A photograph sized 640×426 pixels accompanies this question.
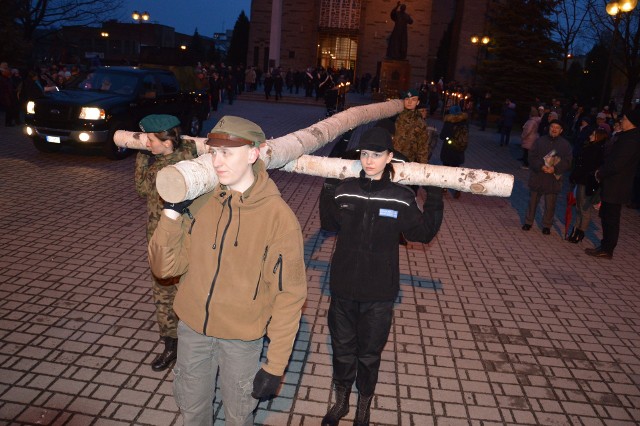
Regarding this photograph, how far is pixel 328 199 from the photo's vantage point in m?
3.66

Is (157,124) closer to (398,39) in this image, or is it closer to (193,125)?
(193,125)

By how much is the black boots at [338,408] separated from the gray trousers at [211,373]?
100cm

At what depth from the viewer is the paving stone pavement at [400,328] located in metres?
3.97

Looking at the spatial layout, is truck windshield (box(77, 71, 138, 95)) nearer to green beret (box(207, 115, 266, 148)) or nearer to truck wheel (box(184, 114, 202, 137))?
truck wheel (box(184, 114, 202, 137))

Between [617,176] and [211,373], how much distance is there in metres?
7.05

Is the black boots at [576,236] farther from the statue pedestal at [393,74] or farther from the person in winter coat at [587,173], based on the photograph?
the statue pedestal at [393,74]

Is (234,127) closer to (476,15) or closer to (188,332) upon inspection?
(188,332)

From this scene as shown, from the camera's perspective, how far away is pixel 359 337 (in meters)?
3.65

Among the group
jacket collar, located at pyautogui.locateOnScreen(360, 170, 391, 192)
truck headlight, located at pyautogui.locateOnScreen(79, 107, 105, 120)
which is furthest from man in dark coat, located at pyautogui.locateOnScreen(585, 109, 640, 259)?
truck headlight, located at pyautogui.locateOnScreen(79, 107, 105, 120)

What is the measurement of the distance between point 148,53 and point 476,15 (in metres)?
26.1

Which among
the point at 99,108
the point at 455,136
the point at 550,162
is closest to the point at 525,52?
the point at 455,136

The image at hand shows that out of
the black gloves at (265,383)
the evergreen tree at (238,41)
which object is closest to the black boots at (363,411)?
the black gloves at (265,383)

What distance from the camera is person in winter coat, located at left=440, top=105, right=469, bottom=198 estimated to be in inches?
396

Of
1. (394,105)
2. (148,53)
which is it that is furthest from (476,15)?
(394,105)
